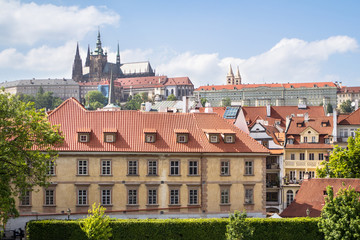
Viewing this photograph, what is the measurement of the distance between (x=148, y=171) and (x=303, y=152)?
90.9 ft

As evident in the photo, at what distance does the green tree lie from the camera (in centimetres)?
3981

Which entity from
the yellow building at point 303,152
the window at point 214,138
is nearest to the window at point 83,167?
the window at point 214,138

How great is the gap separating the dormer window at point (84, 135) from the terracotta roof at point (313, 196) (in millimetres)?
17219

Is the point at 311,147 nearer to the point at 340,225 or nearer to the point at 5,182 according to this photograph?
the point at 340,225

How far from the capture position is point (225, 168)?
4900 centimetres

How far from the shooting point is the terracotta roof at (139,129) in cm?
4812

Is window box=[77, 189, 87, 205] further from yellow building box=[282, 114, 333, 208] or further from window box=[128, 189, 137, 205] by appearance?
yellow building box=[282, 114, 333, 208]

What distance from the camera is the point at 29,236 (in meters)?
41.0

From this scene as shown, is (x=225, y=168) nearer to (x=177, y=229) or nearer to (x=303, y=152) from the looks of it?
(x=177, y=229)

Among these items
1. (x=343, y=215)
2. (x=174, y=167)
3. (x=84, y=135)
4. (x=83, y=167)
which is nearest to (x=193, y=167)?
(x=174, y=167)

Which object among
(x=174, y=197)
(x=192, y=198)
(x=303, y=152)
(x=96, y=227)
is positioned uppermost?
(x=303, y=152)

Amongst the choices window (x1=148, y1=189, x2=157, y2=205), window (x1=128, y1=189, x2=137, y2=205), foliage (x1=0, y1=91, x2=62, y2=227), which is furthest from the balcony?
foliage (x1=0, y1=91, x2=62, y2=227)

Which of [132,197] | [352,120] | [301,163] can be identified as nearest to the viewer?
[132,197]

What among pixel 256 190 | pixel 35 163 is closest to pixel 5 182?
pixel 35 163
